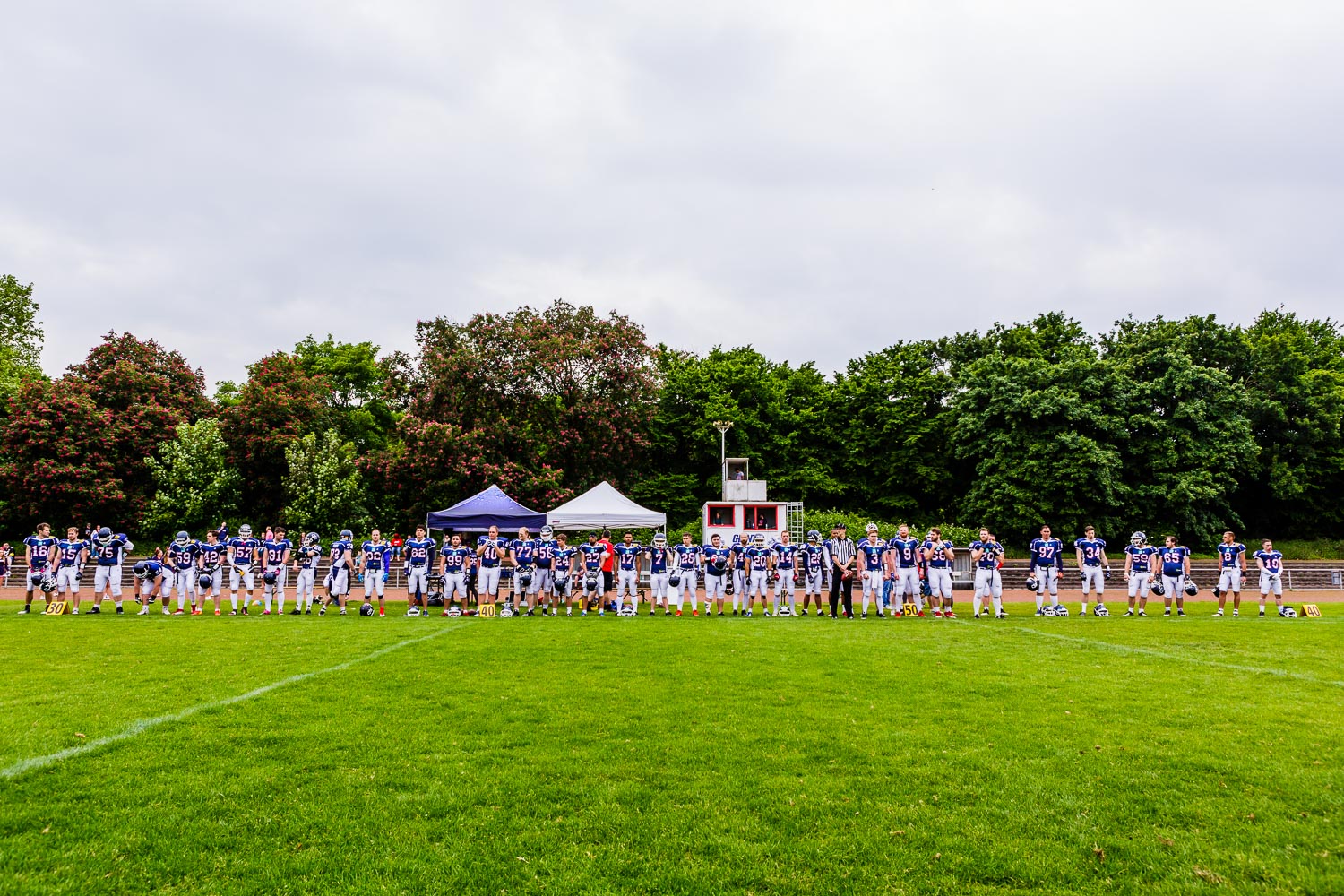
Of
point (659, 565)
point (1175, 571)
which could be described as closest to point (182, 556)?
point (659, 565)

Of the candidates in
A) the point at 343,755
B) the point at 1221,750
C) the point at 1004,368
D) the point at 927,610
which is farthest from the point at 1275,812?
the point at 1004,368

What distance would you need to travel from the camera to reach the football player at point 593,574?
65.3ft

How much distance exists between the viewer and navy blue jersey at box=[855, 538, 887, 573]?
765 inches

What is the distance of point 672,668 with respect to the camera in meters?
10.3

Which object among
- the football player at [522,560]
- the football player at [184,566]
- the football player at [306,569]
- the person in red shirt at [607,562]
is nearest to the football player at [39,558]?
the football player at [184,566]

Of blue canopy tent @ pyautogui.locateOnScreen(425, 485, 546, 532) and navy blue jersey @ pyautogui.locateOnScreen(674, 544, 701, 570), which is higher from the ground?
blue canopy tent @ pyautogui.locateOnScreen(425, 485, 546, 532)

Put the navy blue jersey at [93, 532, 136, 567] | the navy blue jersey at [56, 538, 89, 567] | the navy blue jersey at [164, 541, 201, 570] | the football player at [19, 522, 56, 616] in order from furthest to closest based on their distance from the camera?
the navy blue jersey at [164, 541, 201, 570] → the navy blue jersey at [93, 532, 136, 567] → the navy blue jersey at [56, 538, 89, 567] → the football player at [19, 522, 56, 616]

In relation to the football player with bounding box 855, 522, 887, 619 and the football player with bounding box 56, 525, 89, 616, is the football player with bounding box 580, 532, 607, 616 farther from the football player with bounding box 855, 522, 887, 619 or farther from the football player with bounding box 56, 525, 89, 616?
the football player with bounding box 56, 525, 89, 616

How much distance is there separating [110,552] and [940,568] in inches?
756

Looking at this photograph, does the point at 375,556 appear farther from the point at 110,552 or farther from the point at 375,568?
the point at 110,552

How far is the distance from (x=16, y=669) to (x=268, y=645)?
3.23 meters

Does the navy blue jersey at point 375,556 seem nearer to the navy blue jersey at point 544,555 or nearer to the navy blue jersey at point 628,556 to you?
the navy blue jersey at point 544,555

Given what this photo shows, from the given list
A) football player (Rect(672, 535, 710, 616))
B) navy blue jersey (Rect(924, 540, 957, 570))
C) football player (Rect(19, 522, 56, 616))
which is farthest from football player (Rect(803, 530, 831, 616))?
football player (Rect(19, 522, 56, 616))

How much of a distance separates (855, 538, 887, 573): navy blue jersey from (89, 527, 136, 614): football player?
680 inches
